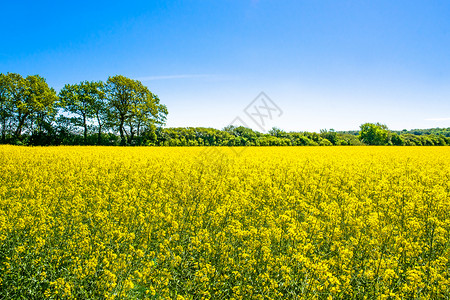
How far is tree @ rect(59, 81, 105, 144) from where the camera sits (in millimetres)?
38781

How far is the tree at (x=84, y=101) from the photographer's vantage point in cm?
3878

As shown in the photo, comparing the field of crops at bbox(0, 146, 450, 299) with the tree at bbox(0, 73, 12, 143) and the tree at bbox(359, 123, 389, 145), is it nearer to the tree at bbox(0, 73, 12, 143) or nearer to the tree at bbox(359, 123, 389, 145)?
the tree at bbox(0, 73, 12, 143)

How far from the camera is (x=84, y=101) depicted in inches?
1556

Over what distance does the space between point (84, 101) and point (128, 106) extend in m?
8.01

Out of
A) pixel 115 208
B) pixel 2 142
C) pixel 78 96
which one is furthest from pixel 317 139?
pixel 2 142

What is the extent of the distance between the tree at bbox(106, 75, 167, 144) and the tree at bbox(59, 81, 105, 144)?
2197mm

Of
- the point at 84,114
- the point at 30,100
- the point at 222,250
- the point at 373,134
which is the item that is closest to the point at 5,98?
the point at 30,100

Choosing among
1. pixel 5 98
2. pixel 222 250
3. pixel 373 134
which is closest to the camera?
pixel 222 250

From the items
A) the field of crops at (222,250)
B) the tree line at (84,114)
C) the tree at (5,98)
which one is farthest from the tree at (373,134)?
the tree at (5,98)

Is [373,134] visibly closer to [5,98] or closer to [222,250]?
[222,250]

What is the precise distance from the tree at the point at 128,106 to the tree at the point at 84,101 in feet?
7.21

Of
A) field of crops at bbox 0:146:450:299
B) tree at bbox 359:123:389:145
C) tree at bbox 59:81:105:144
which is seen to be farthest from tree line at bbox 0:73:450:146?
tree at bbox 359:123:389:145

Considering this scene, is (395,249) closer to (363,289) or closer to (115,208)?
(363,289)

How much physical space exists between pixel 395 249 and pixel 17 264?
635 centimetres
